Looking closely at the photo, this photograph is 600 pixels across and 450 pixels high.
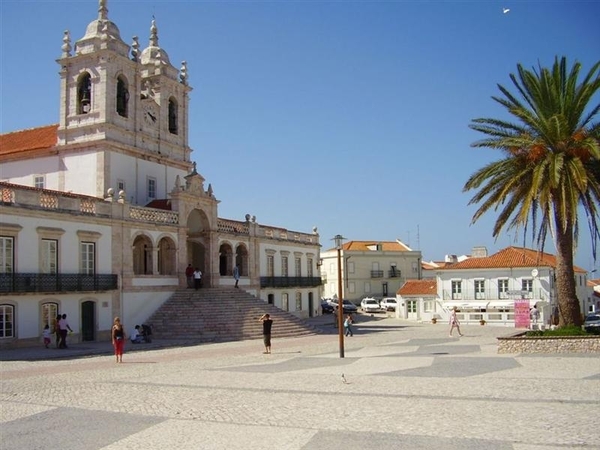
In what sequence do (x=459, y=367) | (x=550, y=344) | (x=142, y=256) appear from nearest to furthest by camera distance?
(x=459, y=367) → (x=550, y=344) → (x=142, y=256)

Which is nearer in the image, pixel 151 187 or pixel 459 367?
pixel 459 367

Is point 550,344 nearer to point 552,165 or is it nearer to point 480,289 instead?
point 552,165

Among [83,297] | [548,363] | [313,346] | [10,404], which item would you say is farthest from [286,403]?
[83,297]

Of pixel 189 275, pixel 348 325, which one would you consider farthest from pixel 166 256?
pixel 348 325

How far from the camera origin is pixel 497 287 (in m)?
44.4

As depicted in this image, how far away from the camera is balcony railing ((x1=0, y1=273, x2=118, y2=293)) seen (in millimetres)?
25781

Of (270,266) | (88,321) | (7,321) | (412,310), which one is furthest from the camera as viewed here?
(412,310)

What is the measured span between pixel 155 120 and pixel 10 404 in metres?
29.4

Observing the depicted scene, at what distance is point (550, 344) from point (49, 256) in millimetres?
20304

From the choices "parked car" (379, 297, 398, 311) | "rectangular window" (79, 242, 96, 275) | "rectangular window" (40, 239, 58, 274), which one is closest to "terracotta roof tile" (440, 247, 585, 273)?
"parked car" (379, 297, 398, 311)

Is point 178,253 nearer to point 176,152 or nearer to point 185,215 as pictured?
point 185,215

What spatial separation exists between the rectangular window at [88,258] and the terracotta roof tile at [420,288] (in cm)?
2737

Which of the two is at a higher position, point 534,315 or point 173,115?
point 173,115

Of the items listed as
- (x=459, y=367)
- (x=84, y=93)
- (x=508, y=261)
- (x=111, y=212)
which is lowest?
(x=459, y=367)
